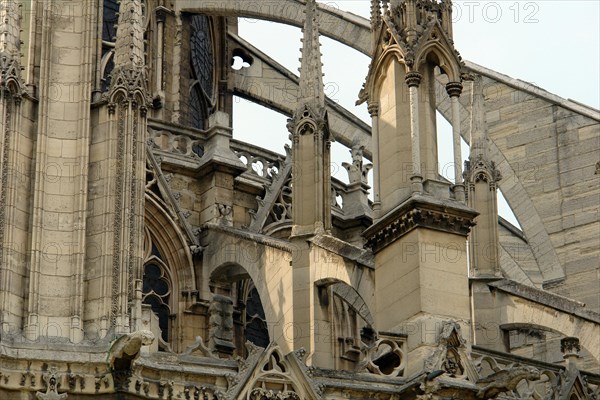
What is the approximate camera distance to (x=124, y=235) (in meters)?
17.0

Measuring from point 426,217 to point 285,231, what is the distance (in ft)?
25.9

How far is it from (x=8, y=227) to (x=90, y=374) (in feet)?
5.46

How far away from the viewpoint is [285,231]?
2702 centimetres

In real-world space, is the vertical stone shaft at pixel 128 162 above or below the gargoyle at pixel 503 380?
above

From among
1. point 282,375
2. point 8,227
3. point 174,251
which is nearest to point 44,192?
point 8,227

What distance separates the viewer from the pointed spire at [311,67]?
2227 centimetres

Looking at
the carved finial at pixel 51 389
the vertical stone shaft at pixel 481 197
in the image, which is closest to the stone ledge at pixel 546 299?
the vertical stone shaft at pixel 481 197

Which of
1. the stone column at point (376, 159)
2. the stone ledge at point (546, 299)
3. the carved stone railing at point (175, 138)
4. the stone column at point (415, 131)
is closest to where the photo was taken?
the stone column at point (415, 131)

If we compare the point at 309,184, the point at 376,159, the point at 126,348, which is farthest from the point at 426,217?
the point at 126,348

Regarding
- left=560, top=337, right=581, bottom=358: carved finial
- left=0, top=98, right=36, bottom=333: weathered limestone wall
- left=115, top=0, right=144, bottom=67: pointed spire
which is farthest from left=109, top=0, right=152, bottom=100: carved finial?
left=560, top=337, right=581, bottom=358: carved finial

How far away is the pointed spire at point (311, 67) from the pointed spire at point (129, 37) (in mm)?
4537

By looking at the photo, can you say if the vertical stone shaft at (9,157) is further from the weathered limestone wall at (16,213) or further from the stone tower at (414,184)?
the stone tower at (414,184)

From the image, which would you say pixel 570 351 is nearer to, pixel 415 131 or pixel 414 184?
pixel 414 184

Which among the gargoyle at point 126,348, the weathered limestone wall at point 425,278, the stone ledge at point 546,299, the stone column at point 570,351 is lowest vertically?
the gargoyle at point 126,348
